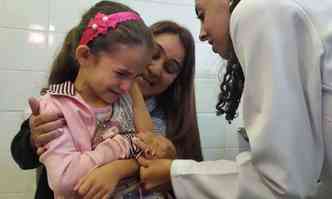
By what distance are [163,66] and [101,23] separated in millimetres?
431

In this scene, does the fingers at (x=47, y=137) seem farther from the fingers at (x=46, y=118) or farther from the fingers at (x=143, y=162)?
the fingers at (x=143, y=162)

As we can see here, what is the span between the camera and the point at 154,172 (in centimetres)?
83

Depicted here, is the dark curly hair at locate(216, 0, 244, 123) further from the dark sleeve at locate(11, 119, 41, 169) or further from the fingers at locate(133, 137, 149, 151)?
the dark sleeve at locate(11, 119, 41, 169)

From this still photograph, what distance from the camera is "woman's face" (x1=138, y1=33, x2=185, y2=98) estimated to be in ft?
4.02

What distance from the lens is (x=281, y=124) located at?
639 mm

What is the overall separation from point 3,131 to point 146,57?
0.89 m

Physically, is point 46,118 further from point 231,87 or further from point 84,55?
point 231,87

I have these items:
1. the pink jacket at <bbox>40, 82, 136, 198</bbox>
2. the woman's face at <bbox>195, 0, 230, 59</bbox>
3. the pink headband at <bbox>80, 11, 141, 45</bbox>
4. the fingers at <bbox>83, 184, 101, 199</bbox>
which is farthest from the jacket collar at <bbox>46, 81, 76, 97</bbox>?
the woman's face at <bbox>195, 0, 230, 59</bbox>

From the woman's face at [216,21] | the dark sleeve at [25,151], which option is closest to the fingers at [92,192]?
the dark sleeve at [25,151]

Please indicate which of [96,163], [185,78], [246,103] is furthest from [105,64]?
[185,78]

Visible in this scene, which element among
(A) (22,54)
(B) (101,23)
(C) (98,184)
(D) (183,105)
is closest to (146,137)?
(C) (98,184)

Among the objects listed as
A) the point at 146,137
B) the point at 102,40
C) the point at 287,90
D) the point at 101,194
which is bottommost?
the point at 101,194

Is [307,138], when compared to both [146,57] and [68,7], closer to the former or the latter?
[146,57]

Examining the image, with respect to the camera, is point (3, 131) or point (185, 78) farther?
point (3, 131)
